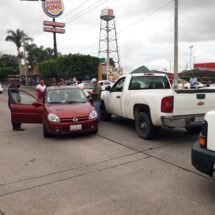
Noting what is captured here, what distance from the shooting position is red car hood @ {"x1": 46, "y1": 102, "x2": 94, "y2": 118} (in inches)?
306

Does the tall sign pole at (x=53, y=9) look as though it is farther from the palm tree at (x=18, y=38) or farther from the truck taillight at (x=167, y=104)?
the truck taillight at (x=167, y=104)

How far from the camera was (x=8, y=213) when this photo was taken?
384cm

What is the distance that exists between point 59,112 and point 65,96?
48.4 inches

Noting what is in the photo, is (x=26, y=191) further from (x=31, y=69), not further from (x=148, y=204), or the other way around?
(x=31, y=69)

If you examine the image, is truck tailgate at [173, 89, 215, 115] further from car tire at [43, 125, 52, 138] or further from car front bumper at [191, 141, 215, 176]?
car tire at [43, 125, 52, 138]

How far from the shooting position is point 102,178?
16.3 ft

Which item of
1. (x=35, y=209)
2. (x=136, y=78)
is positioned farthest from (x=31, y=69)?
(x=35, y=209)

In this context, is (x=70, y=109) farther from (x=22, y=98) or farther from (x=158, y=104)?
(x=158, y=104)

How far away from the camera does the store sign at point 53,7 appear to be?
4150 centimetres

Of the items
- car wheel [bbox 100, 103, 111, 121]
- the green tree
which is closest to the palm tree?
the green tree

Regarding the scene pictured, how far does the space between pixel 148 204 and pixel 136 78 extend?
17.0 ft

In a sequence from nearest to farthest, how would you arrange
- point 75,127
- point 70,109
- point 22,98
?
point 75,127, point 70,109, point 22,98

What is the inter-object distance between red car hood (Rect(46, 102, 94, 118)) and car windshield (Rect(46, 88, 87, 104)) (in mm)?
378

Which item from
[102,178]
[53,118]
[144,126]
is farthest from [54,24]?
[102,178]
